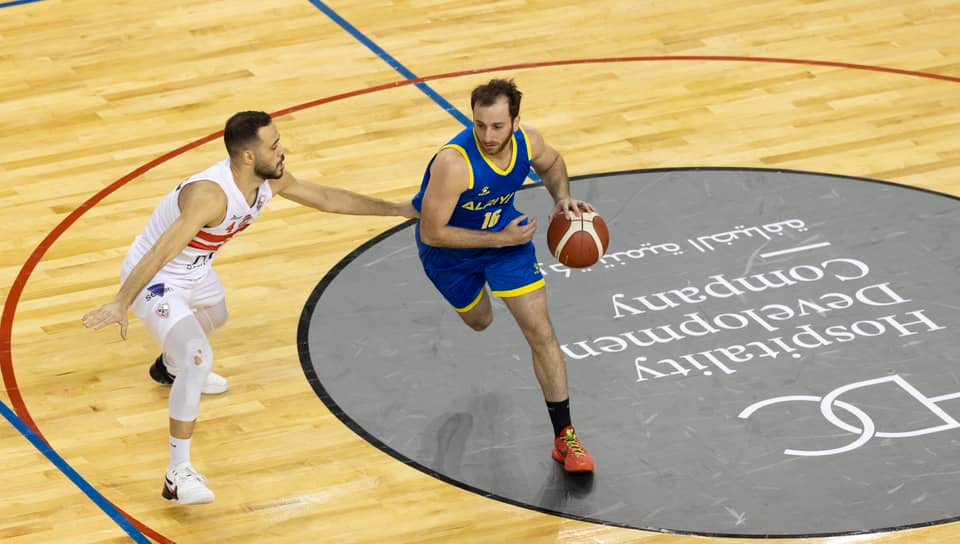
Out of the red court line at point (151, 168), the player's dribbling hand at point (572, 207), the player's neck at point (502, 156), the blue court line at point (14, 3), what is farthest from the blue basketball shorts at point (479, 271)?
the blue court line at point (14, 3)

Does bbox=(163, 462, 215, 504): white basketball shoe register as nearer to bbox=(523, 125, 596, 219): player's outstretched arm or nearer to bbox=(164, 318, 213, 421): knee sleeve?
bbox=(164, 318, 213, 421): knee sleeve

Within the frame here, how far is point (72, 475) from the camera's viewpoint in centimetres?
811

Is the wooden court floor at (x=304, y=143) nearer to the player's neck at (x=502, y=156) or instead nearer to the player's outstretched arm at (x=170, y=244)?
the player's outstretched arm at (x=170, y=244)

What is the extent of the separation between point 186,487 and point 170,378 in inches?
47.3

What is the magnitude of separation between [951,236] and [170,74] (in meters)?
5.83

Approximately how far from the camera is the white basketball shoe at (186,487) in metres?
7.75

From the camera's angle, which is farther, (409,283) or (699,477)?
(409,283)

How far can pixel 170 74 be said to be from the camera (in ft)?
41.9

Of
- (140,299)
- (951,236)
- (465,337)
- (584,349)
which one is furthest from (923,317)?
(140,299)

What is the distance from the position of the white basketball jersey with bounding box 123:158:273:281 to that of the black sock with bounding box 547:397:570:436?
63.6 inches

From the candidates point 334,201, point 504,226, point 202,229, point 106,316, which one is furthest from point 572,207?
point 106,316

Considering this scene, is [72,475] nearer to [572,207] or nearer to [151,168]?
[572,207]

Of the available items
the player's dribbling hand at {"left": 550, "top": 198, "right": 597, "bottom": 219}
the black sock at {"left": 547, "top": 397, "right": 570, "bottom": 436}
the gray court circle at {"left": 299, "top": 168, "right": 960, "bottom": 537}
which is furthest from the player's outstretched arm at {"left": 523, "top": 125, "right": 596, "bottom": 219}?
the gray court circle at {"left": 299, "top": 168, "right": 960, "bottom": 537}

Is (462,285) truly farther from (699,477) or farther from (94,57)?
(94,57)
